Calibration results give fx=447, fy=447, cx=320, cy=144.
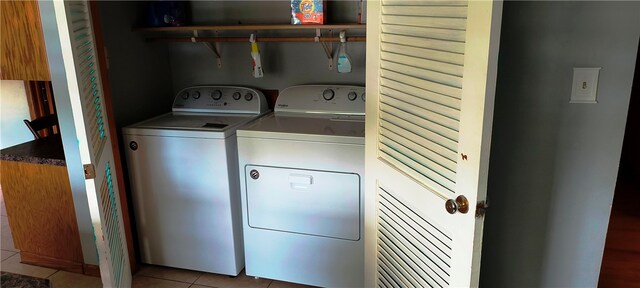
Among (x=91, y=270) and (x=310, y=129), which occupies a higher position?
(x=310, y=129)

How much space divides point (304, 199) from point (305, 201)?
0.04ft

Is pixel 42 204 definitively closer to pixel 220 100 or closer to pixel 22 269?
pixel 22 269

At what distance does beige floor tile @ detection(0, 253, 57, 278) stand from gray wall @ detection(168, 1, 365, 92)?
1410 millimetres

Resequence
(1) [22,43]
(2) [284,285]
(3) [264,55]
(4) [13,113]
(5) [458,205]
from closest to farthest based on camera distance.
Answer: (5) [458,205] < (1) [22,43] < (2) [284,285] < (3) [264,55] < (4) [13,113]

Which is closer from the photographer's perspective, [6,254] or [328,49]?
[328,49]

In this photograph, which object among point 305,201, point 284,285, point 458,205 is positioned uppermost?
point 458,205

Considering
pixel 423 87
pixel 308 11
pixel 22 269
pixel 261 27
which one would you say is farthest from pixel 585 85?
pixel 22 269

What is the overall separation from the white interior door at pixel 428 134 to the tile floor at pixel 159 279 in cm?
96

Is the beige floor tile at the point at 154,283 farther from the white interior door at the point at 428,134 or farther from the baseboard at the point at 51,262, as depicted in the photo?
the white interior door at the point at 428,134

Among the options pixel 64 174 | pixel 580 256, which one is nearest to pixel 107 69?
pixel 64 174

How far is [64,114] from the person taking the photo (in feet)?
5.11

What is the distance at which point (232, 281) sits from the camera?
8.21 ft

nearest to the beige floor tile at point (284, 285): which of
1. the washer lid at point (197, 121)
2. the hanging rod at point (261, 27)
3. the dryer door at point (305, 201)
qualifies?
the dryer door at point (305, 201)

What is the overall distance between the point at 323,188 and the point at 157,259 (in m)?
1.15
